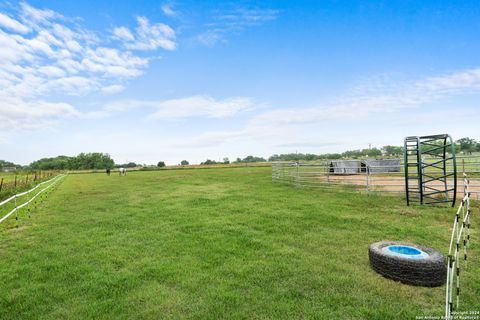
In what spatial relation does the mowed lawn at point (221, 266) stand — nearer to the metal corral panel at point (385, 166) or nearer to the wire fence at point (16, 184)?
the metal corral panel at point (385, 166)

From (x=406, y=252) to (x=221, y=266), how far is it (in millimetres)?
3122

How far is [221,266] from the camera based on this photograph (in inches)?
184

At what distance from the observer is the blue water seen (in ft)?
13.4

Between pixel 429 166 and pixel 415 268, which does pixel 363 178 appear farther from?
pixel 415 268

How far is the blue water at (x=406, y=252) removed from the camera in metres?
4.10

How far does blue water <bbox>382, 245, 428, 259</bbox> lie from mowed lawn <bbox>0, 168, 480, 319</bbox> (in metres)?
0.47

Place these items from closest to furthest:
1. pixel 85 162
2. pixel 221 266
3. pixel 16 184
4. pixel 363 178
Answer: pixel 221 266, pixel 363 178, pixel 16 184, pixel 85 162

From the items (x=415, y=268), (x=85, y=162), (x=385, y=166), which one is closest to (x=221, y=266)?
(x=415, y=268)

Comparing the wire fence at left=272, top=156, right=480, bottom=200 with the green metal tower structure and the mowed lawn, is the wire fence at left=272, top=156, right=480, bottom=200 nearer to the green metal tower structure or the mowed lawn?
the green metal tower structure

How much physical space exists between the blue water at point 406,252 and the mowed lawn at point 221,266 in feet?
1.53

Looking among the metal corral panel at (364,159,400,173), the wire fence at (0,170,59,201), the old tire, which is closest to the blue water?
the old tire

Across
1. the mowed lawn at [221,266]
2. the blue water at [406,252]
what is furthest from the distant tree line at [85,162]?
the blue water at [406,252]

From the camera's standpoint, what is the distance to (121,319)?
329 centimetres

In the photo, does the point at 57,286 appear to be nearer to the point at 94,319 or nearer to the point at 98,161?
the point at 94,319
